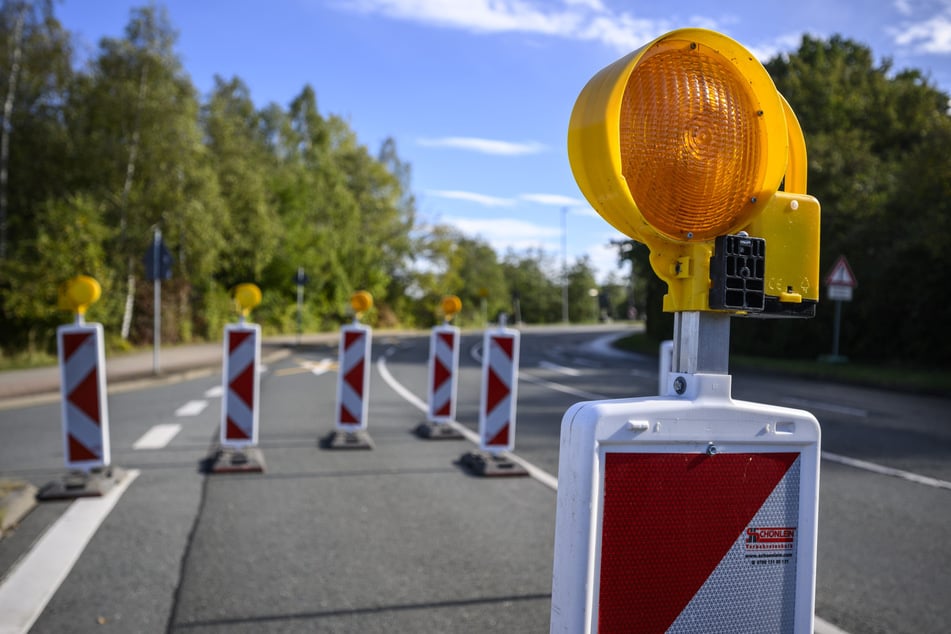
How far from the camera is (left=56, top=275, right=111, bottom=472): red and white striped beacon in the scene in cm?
636

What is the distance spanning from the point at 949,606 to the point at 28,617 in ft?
14.8

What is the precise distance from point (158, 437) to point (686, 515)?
888 cm

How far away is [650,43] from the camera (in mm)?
1447

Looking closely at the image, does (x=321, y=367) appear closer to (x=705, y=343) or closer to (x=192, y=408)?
(x=192, y=408)

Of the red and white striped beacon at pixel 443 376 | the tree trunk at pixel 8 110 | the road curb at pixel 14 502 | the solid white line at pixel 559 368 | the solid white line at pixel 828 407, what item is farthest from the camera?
the tree trunk at pixel 8 110

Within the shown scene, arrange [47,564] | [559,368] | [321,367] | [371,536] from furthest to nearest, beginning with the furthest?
[559,368]
[321,367]
[371,536]
[47,564]

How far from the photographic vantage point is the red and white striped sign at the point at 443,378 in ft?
30.7

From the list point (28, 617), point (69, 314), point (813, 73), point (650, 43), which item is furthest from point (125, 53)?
point (650, 43)

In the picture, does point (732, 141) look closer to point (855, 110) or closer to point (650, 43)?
point (650, 43)

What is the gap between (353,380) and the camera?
28.8 ft

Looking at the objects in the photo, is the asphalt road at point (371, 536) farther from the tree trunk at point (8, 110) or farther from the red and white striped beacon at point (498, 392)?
the tree trunk at point (8, 110)

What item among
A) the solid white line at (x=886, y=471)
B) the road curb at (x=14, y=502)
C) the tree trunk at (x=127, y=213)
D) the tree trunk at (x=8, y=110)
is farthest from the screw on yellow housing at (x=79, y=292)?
the tree trunk at (x=127, y=213)

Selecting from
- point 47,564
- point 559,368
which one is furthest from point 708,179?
point 559,368

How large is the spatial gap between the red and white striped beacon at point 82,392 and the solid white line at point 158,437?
2.18 metres
